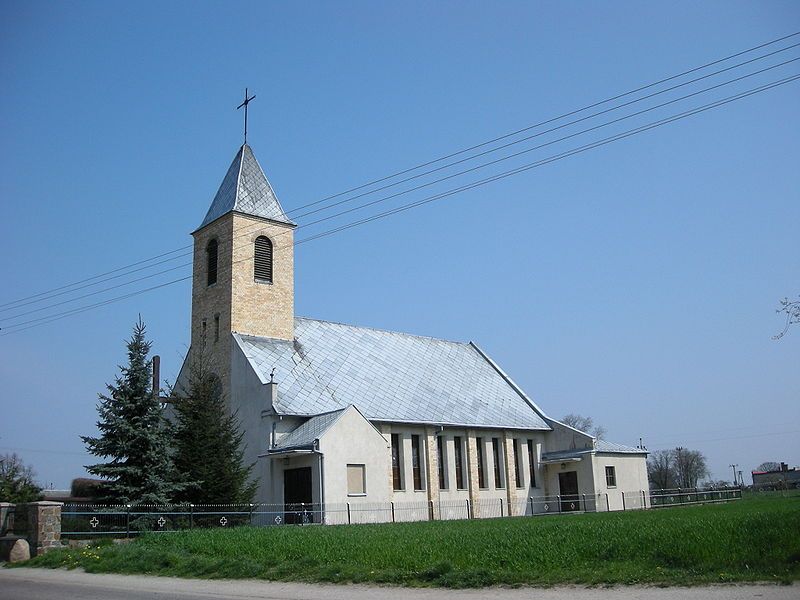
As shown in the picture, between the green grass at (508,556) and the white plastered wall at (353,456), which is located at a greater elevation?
the white plastered wall at (353,456)

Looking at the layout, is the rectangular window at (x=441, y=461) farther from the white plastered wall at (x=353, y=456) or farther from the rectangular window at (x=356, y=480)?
the rectangular window at (x=356, y=480)

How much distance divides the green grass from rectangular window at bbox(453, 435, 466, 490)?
2075cm

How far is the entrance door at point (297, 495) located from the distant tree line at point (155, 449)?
2.17m

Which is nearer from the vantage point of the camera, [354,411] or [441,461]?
[354,411]

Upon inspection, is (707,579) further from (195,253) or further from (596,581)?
(195,253)

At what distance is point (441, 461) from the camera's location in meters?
39.9

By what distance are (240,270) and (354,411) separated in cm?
992

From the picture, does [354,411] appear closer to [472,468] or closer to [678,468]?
[472,468]

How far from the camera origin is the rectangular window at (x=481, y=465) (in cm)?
4147

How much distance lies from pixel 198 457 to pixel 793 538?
21.4 m

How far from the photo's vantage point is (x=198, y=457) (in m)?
29.2

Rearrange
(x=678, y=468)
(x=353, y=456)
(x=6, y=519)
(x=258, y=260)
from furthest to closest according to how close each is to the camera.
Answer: (x=678, y=468) → (x=258, y=260) → (x=353, y=456) → (x=6, y=519)

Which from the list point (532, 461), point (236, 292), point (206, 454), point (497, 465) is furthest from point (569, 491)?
point (206, 454)

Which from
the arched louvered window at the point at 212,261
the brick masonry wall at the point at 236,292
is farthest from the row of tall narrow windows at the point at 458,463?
the arched louvered window at the point at 212,261
